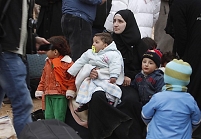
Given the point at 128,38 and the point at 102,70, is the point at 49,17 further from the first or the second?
the point at 102,70

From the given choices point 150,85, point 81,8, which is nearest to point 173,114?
point 150,85

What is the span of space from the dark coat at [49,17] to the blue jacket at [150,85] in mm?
2196

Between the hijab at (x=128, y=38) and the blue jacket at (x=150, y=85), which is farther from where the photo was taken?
the hijab at (x=128, y=38)


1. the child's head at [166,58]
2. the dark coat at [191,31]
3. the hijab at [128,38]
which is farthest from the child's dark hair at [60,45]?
the dark coat at [191,31]

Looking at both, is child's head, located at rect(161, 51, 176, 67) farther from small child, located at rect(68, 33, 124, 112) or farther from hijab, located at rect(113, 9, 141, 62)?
small child, located at rect(68, 33, 124, 112)

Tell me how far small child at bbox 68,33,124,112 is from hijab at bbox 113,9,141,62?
28 cm

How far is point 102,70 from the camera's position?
5477mm

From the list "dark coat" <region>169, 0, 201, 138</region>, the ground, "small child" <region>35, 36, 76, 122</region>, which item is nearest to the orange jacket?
"small child" <region>35, 36, 76, 122</region>

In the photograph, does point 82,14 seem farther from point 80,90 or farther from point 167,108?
point 167,108

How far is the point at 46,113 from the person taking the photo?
5773mm

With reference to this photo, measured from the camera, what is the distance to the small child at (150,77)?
5.32 m

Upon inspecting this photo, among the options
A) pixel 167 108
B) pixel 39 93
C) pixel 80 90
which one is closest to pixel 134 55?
pixel 80 90

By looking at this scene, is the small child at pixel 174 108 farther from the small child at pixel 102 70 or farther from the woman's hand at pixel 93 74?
the woman's hand at pixel 93 74

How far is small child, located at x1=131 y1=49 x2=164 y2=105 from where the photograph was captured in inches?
210
